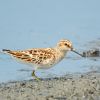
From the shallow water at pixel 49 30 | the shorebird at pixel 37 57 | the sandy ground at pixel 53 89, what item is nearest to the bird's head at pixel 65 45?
the shorebird at pixel 37 57

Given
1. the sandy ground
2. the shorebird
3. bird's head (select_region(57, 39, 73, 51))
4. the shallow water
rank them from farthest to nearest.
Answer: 1. the shallow water
2. bird's head (select_region(57, 39, 73, 51))
3. the shorebird
4. the sandy ground

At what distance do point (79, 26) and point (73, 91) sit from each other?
8.64 meters

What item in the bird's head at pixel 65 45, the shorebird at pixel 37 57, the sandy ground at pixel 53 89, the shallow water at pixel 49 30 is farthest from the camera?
the shallow water at pixel 49 30

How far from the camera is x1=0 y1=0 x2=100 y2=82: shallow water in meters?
14.8

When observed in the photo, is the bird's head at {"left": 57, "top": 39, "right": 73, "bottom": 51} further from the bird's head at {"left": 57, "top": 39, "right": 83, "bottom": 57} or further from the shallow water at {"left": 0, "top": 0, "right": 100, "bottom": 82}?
the shallow water at {"left": 0, "top": 0, "right": 100, "bottom": 82}

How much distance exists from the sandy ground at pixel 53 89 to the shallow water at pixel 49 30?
1.15 m

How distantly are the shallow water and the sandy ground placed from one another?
115 cm

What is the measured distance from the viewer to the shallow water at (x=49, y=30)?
1480 centimetres

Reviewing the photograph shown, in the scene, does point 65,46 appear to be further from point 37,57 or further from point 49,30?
point 49,30

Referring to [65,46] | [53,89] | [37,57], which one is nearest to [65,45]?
[65,46]

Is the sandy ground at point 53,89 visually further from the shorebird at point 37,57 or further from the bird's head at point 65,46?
the bird's head at point 65,46

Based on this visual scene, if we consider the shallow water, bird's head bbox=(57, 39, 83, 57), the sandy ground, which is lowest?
the sandy ground

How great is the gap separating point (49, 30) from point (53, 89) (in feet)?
24.2

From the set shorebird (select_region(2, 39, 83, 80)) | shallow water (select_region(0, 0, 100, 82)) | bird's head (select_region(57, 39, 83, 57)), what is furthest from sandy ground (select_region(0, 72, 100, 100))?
shallow water (select_region(0, 0, 100, 82))
